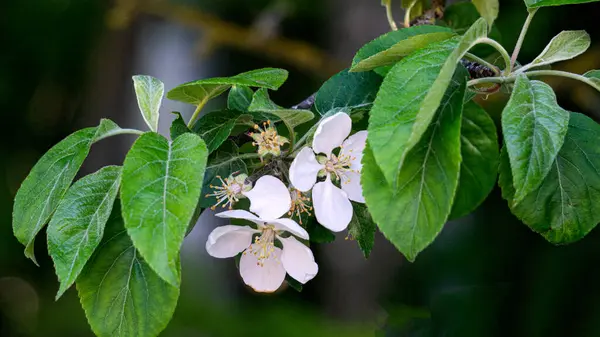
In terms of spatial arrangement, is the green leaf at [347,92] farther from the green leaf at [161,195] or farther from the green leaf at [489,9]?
the green leaf at [489,9]

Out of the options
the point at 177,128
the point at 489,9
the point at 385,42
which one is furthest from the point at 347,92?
the point at 489,9

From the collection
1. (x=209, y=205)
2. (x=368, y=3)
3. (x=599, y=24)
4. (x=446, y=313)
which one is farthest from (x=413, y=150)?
(x=368, y=3)

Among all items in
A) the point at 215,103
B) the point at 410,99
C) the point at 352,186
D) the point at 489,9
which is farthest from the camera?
the point at 215,103

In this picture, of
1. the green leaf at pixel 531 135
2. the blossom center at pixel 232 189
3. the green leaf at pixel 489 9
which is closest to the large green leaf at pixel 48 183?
the blossom center at pixel 232 189

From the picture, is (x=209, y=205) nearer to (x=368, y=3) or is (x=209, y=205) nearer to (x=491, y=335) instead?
(x=491, y=335)

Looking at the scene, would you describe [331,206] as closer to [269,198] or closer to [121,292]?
[269,198]
